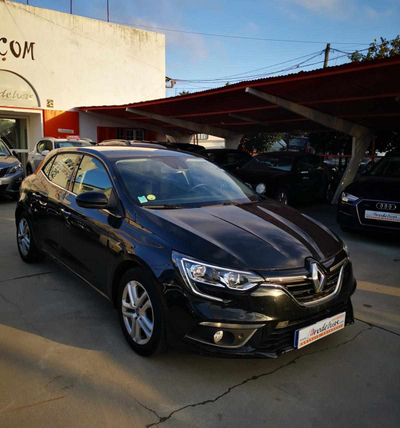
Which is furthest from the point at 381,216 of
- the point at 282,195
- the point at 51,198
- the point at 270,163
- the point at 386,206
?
the point at 51,198

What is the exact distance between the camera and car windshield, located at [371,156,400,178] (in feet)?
25.1

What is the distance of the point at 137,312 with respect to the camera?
3.05 metres

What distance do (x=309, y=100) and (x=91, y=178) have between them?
26.3 feet

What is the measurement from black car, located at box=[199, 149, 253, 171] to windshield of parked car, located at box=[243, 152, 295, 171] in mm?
1409

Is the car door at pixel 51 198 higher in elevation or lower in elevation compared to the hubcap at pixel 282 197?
higher

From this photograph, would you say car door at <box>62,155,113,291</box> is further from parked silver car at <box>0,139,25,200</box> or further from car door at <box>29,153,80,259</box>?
parked silver car at <box>0,139,25,200</box>

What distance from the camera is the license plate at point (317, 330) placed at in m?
2.72

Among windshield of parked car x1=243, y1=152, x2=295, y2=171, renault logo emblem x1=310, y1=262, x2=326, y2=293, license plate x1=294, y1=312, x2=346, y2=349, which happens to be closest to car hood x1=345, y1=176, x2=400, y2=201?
windshield of parked car x1=243, y1=152, x2=295, y2=171

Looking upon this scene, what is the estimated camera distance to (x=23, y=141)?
19266 mm

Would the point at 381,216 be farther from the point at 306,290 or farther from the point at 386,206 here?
the point at 306,290

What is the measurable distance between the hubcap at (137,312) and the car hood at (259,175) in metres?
6.91

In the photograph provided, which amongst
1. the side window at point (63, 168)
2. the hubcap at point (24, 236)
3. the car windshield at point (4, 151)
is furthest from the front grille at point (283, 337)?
the car windshield at point (4, 151)

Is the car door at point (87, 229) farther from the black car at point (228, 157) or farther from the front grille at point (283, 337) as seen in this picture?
the black car at point (228, 157)

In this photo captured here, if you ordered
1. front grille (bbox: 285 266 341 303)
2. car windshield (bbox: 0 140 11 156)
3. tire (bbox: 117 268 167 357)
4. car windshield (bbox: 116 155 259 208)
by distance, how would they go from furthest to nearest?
car windshield (bbox: 0 140 11 156) < car windshield (bbox: 116 155 259 208) < tire (bbox: 117 268 167 357) < front grille (bbox: 285 266 341 303)
